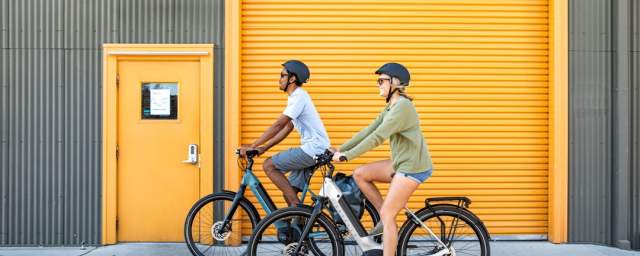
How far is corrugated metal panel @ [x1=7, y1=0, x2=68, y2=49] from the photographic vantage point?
25.4 ft

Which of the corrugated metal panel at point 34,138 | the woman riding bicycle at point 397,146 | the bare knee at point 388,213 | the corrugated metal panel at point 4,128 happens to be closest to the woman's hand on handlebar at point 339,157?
the woman riding bicycle at point 397,146

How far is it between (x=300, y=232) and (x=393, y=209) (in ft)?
2.95

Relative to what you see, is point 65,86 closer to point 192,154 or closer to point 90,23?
point 90,23

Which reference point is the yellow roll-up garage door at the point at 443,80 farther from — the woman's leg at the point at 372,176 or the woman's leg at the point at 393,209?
the woman's leg at the point at 393,209

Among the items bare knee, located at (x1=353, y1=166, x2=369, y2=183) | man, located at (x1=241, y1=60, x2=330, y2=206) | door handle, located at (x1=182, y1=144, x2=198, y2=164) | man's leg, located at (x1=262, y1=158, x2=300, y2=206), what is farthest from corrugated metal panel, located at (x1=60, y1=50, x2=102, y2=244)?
bare knee, located at (x1=353, y1=166, x2=369, y2=183)

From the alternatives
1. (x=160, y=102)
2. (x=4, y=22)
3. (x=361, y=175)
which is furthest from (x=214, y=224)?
(x=4, y=22)

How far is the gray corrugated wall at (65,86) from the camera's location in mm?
7711

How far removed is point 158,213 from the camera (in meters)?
7.77

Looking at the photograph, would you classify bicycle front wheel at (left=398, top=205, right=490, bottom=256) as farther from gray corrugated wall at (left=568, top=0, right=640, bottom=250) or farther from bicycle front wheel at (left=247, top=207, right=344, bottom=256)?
gray corrugated wall at (left=568, top=0, right=640, bottom=250)

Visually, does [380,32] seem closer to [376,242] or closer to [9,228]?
[376,242]

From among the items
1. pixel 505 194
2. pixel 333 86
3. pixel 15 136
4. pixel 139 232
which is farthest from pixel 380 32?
pixel 15 136

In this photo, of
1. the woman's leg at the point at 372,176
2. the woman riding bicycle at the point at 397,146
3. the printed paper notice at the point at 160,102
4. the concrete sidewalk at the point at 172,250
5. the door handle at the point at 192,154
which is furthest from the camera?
the printed paper notice at the point at 160,102

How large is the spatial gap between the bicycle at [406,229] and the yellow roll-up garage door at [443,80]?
1.85 meters

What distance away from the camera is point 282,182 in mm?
6648
